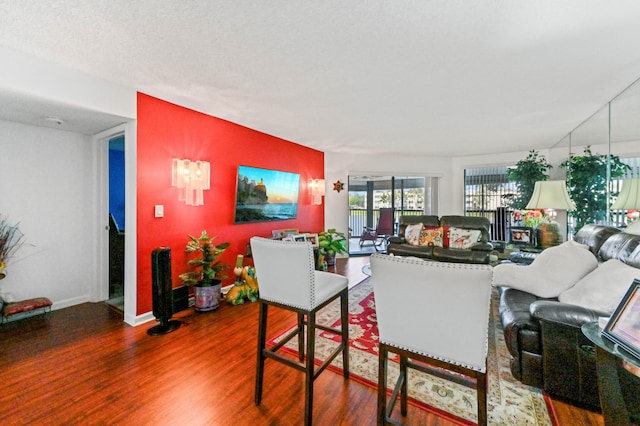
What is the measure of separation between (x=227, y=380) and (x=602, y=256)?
10.6 ft

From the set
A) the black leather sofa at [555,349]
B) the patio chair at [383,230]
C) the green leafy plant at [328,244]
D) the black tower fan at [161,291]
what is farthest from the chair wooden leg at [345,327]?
the patio chair at [383,230]

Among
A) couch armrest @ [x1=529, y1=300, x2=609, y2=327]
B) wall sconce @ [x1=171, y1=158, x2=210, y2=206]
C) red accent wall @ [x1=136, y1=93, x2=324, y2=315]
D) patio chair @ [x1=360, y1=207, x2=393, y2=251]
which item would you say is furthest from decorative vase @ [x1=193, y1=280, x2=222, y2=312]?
patio chair @ [x1=360, y1=207, x2=393, y2=251]

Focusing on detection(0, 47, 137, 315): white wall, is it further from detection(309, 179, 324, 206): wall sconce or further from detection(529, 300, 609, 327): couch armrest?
detection(529, 300, 609, 327): couch armrest

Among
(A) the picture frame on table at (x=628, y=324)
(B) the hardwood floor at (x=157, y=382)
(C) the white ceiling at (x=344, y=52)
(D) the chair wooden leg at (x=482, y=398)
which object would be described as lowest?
(B) the hardwood floor at (x=157, y=382)

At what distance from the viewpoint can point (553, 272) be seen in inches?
77.1

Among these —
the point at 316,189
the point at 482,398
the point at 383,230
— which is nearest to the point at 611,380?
the point at 482,398

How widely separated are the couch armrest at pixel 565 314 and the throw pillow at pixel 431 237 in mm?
3117

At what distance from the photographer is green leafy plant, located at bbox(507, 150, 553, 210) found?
4.91 meters

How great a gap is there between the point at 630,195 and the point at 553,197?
2.88 ft

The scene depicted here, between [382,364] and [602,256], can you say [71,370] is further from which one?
[602,256]

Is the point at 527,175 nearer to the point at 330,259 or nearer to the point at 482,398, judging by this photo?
the point at 330,259

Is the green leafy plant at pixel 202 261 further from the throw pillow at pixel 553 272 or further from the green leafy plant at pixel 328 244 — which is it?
the throw pillow at pixel 553 272

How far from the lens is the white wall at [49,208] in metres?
2.76

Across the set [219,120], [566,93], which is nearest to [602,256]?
[566,93]
